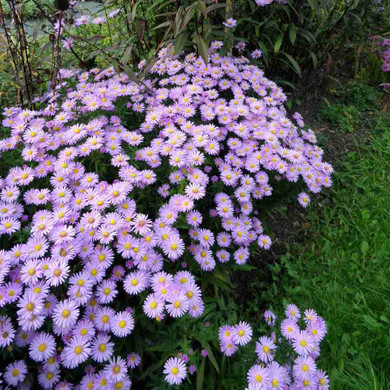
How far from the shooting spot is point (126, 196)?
1.54 m

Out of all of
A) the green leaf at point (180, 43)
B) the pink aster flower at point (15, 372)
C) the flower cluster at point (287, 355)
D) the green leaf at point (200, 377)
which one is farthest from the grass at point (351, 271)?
the green leaf at point (180, 43)

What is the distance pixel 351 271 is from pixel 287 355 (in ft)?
2.75

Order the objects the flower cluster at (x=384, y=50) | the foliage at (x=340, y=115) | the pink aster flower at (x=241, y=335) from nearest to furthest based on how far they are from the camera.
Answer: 1. the pink aster flower at (x=241, y=335)
2. the foliage at (x=340, y=115)
3. the flower cluster at (x=384, y=50)

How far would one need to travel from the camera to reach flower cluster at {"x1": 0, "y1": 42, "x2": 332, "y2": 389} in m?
1.24

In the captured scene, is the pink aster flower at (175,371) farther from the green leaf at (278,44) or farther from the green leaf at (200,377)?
the green leaf at (278,44)

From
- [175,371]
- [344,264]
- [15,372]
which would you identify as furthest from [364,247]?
[15,372]

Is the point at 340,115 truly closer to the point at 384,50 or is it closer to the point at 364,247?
the point at 384,50

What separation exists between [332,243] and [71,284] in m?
1.64

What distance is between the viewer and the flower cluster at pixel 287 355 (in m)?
1.25

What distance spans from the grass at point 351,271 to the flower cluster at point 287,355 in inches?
8.7

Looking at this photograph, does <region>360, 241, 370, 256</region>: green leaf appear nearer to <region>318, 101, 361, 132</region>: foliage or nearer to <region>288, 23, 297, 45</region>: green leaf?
<region>318, 101, 361, 132</region>: foliage

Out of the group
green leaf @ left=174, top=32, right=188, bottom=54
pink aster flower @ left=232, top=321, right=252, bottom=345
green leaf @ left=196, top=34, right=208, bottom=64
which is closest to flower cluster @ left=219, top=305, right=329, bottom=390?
pink aster flower @ left=232, top=321, right=252, bottom=345

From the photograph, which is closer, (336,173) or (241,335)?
(241,335)

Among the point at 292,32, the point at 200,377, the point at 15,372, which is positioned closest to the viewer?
the point at 15,372
